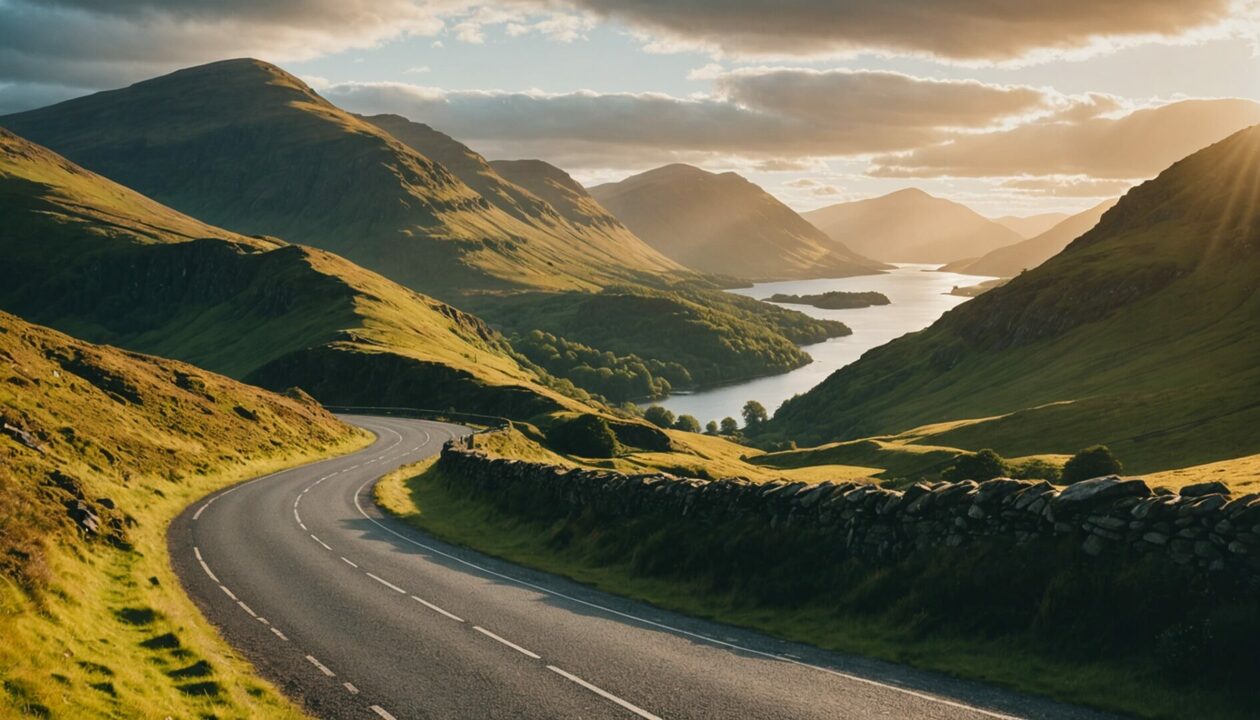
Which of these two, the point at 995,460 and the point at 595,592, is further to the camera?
the point at 995,460

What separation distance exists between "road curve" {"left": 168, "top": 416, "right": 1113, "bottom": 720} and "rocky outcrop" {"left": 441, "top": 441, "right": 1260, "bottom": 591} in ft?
14.3

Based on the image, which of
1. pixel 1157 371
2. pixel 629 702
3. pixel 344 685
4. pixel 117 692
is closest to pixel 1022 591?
pixel 629 702

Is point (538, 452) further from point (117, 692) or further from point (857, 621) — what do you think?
point (117, 692)

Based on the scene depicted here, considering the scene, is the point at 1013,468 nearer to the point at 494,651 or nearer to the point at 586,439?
the point at 586,439

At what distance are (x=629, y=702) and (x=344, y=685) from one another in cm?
620

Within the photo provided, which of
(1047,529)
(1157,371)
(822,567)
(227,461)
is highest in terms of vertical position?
(1157,371)

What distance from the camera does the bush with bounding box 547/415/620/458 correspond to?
86062 millimetres

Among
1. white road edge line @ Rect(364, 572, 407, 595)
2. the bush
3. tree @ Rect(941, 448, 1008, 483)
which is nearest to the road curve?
white road edge line @ Rect(364, 572, 407, 595)

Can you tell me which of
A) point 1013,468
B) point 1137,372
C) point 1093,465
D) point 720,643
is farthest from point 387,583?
point 1137,372

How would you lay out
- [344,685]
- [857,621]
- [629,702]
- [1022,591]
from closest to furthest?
[629,702], [344,685], [1022,591], [857,621]

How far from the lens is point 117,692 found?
16391 mm

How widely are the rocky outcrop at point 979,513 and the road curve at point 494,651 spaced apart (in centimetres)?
435

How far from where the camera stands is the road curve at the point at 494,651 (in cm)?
1764

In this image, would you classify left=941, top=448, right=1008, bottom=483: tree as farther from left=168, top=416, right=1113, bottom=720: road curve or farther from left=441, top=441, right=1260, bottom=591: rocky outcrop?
left=168, top=416, right=1113, bottom=720: road curve
